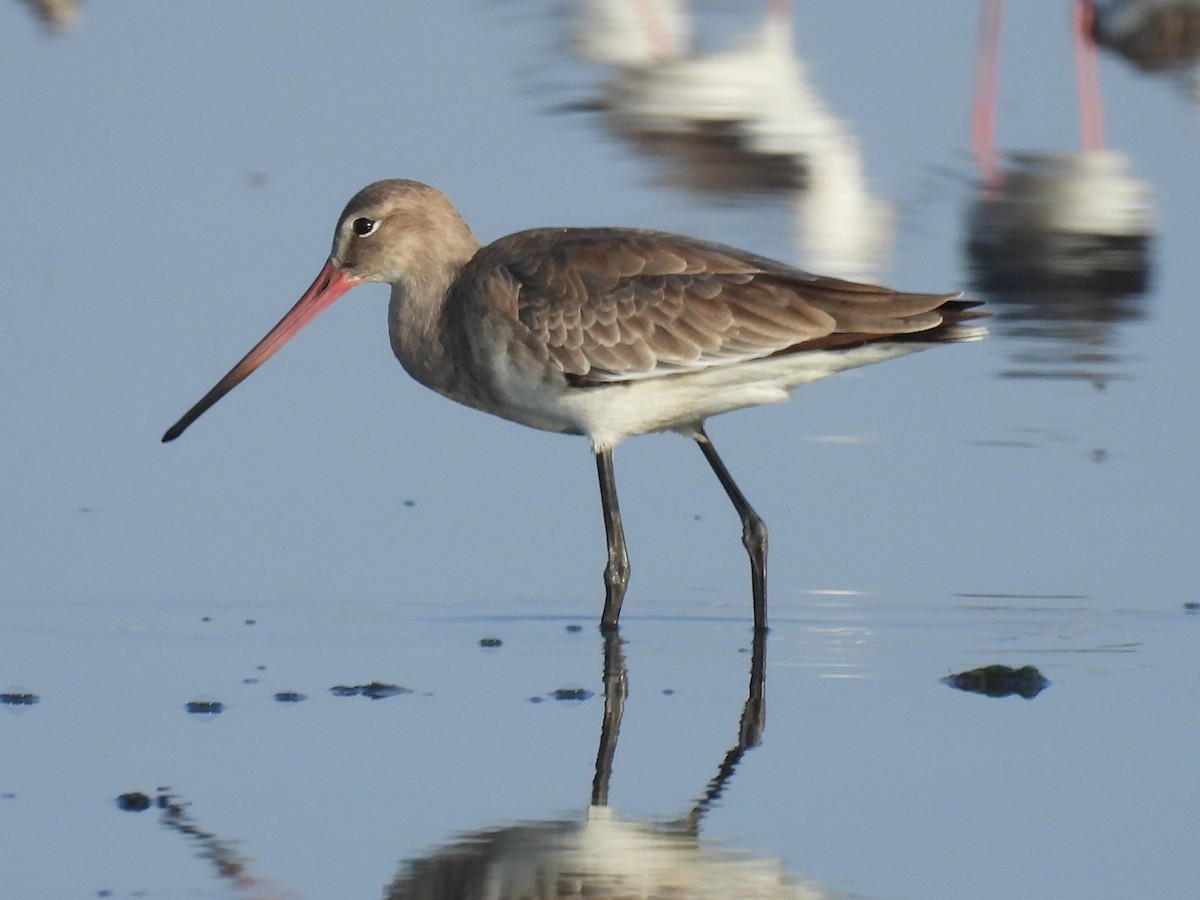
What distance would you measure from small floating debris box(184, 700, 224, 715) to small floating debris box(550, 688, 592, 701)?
86 centimetres

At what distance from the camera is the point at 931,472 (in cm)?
855

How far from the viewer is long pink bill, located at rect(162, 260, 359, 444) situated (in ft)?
25.7

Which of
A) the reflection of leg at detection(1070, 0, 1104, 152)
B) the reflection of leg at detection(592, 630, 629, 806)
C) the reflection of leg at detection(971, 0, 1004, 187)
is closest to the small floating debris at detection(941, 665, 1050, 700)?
the reflection of leg at detection(592, 630, 629, 806)

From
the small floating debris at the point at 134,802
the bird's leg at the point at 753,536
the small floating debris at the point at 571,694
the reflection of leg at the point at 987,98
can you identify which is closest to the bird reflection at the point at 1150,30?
the reflection of leg at the point at 987,98

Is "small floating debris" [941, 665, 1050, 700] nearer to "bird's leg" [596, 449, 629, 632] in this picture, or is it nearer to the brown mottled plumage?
the brown mottled plumage

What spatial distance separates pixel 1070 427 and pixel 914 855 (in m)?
3.85

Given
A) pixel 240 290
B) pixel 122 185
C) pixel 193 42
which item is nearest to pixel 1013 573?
pixel 240 290

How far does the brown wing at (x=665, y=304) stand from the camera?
7.11 metres

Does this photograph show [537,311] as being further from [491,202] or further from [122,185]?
[122,185]

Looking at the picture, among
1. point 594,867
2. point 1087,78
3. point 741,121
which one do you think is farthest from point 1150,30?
point 594,867

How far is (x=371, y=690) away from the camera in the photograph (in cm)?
651

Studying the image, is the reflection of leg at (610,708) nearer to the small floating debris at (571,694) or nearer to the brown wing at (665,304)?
the small floating debris at (571,694)

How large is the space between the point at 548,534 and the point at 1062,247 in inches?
192

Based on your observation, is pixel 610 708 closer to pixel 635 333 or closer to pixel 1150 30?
pixel 635 333
